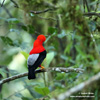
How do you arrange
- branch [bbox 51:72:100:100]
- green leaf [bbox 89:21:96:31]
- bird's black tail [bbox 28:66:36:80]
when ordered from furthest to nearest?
green leaf [bbox 89:21:96:31] → bird's black tail [bbox 28:66:36:80] → branch [bbox 51:72:100:100]

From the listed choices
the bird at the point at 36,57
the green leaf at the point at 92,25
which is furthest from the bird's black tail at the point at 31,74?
the green leaf at the point at 92,25

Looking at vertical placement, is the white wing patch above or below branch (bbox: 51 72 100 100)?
above

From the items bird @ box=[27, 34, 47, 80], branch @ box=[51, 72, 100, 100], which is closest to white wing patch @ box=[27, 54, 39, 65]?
bird @ box=[27, 34, 47, 80]

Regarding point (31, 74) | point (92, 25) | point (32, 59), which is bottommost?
point (31, 74)

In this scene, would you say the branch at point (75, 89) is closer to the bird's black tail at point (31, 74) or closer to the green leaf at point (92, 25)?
the bird's black tail at point (31, 74)

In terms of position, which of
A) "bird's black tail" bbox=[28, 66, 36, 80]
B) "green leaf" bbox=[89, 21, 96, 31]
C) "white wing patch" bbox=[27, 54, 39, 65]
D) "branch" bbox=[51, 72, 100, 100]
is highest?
"green leaf" bbox=[89, 21, 96, 31]

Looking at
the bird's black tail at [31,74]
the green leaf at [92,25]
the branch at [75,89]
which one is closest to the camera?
the branch at [75,89]

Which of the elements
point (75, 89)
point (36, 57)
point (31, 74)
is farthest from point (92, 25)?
point (75, 89)

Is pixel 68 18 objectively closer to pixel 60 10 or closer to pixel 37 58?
pixel 60 10

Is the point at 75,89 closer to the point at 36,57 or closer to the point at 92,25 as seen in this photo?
the point at 36,57

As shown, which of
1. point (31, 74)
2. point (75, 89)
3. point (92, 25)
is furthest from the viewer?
point (92, 25)

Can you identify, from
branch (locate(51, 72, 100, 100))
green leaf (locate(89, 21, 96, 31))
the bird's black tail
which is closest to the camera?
branch (locate(51, 72, 100, 100))

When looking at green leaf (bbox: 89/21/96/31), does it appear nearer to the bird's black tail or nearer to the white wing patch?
the white wing patch

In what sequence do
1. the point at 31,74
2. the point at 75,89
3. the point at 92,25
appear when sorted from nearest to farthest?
the point at 75,89
the point at 31,74
the point at 92,25
